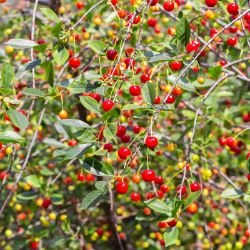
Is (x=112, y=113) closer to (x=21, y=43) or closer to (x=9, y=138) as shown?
(x=9, y=138)

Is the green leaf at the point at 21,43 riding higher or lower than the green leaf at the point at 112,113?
higher

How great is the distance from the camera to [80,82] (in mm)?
1634

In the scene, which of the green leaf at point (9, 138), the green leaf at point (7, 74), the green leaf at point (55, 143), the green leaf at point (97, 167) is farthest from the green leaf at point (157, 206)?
the green leaf at point (55, 143)

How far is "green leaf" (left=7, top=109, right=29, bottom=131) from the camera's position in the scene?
5.23 feet

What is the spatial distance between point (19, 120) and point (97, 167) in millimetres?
313

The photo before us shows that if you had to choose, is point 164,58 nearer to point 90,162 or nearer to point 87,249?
point 90,162

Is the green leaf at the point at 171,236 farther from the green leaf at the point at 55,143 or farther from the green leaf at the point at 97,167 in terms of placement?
the green leaf at the point at 55,143

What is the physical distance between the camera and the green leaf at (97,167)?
1.61m

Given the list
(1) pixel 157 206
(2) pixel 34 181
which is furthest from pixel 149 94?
(2) pixel 34 181

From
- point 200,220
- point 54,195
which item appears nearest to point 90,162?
point 54,195

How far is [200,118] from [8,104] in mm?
1451

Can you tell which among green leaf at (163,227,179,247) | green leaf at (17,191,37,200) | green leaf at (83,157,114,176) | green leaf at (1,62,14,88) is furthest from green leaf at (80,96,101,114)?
green leaf at (17,191,37,200)

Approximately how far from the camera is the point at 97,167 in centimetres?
162

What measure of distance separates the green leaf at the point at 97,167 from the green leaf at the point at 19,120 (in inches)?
9.5
